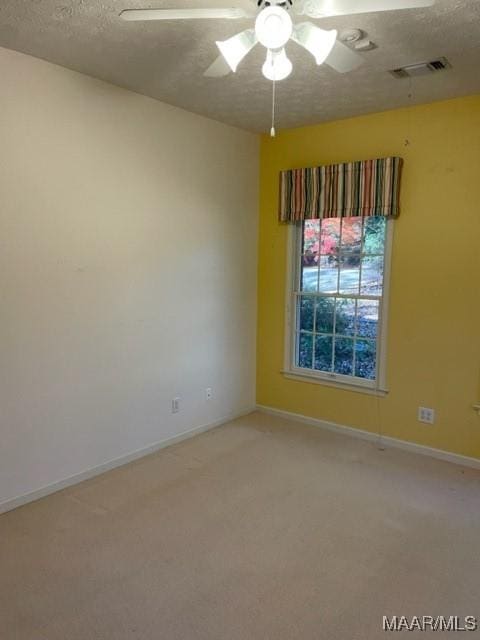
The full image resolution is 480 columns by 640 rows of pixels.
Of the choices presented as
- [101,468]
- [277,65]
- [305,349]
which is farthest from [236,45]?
[305,349]

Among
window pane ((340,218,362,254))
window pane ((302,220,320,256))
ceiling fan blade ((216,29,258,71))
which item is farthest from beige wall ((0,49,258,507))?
ceiling fan blade ((216,29,258,71))

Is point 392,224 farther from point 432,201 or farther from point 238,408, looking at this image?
point 238,408

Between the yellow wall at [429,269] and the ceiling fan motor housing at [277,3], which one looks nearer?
the ceiling fan motor housing at [277,3]

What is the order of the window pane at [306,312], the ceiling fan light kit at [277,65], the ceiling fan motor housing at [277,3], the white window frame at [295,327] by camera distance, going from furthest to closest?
1. the window pane at [306,312]
2. the white window frame at [295,327]
3. the ceiling fan light kit at [277,65]
4. the ceiling fan motor housing at [277,3]

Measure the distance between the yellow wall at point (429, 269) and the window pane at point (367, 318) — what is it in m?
0.16

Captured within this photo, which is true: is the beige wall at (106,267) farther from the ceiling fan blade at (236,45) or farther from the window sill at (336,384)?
the ceiling fan blade at (236,45)

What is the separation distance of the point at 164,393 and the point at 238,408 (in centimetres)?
102

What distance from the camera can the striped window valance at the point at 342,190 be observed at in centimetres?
367

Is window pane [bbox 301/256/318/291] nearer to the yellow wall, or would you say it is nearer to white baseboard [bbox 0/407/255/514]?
the yellow wall

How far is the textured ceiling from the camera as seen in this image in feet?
7.30

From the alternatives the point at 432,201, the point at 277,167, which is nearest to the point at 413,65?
the point at 432,201

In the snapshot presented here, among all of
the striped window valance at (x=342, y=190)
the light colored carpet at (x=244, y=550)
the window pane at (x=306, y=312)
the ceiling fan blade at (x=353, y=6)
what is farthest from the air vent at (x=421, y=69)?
the light colored carpet at (x=244, y=550)

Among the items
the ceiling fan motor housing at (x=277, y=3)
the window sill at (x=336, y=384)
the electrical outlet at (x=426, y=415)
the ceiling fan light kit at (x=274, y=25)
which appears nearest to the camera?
the ceiling fan light kit at (x=274, y=25)

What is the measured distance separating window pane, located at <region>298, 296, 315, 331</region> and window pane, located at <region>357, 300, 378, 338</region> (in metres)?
0.47
